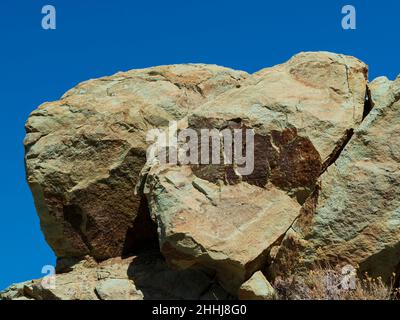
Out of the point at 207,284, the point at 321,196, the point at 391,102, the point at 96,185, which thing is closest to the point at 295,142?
the point at 321,196

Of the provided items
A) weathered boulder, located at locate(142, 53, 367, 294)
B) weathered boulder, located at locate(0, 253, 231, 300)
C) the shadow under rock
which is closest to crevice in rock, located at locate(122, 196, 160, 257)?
weathered boulder, located at locate(0, 253, 231, 300)

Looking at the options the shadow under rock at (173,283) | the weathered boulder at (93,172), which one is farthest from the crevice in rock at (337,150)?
the weathered boulder at (93,172)

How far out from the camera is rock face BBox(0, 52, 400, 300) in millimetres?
12273

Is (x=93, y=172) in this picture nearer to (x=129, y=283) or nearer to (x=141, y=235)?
(x=141, y=235)

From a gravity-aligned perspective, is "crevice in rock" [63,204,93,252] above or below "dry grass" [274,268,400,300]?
above

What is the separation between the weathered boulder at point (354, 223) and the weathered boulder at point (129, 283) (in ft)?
4.78

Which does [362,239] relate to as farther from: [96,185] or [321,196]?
[96,185]

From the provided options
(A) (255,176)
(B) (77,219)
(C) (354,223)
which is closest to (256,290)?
(A) (255,176)

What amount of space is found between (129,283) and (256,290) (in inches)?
98.5

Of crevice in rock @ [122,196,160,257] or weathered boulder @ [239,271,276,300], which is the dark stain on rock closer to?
weathered boulder @ [239,271,276,300]

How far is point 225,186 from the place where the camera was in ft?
41.3

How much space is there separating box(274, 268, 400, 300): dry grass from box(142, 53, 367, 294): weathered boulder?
67 cm

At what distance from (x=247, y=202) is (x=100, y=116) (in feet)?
12.7

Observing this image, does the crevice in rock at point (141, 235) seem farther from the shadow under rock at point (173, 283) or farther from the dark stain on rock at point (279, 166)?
the dark stain on rock at point (279, 166)
